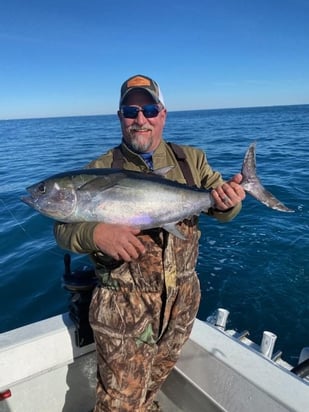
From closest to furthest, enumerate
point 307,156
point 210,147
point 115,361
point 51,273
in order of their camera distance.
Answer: point 115,361, point 51,273, point 307,156, point 210,147

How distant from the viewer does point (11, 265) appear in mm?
7785

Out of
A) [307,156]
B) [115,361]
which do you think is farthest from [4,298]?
[307,156]

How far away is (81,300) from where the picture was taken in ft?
10.7

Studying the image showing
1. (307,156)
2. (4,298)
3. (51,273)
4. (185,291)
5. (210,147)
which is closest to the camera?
(185,291)

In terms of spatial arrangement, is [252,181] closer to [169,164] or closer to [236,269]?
→ [169,164]

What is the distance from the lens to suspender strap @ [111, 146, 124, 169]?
3090 millimetres

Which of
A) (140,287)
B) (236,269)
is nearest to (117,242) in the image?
(140,287)

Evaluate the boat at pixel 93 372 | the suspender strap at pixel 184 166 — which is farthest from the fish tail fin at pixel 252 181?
the boat at pixel 93 372

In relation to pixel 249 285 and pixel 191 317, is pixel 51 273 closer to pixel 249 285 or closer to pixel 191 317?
pixel 249 285

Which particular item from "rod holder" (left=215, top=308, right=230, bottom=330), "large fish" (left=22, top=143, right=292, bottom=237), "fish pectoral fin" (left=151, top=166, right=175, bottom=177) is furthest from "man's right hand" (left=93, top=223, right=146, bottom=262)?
"rod holder" (left=215, top=308, right=230, bottom=330)

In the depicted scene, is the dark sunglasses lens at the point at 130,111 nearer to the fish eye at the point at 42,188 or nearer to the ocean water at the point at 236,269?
the fish eye at the point at 42,188

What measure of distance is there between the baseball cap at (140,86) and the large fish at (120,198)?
2.36 feet

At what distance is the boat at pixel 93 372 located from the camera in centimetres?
266

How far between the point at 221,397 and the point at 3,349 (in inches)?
71.6
